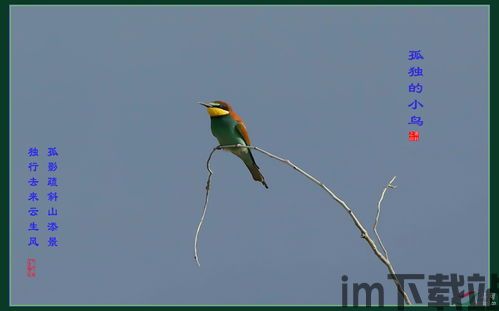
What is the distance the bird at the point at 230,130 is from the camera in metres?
4.82

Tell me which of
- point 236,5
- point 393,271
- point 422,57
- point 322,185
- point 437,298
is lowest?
point 437,298

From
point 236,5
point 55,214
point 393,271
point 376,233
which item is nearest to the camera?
point 393,271

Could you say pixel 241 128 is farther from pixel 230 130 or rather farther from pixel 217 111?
pixel 217 111

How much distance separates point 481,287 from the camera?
2736 millimetres

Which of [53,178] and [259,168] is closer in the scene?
[259,168]

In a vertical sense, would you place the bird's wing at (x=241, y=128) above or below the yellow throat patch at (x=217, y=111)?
below

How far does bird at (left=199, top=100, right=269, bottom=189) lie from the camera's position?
4824 mm

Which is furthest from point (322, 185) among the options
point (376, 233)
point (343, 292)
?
point (343, 292)

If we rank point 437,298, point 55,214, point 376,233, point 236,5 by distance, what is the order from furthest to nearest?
1. point 55,214
2. point 236,5
3. point 437,298
4. point 376,233

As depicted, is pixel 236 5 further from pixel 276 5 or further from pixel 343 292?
pixel 343 292

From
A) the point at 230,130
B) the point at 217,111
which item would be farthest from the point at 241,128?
the point at 217,111

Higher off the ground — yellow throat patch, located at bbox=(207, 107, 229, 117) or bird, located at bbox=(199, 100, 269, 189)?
yellow throat patch, located at bbox=(207, 107, 229, 117)

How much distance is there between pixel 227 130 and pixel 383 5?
125 centimetres

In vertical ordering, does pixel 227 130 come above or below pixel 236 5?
below
